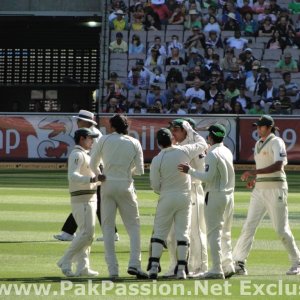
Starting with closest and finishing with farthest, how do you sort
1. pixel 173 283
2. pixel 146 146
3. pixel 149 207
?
1. pixel 173 283
2. pixel 149 207
3. pixel 146 146

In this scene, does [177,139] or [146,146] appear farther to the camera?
[146,146]

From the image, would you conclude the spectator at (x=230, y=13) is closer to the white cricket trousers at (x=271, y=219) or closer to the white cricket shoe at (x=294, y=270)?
the white cricket trousers at (x=271, y=219)

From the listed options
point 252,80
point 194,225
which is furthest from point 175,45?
point 194,225

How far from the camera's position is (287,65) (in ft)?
124

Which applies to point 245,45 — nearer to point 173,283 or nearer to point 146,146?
point 146,146

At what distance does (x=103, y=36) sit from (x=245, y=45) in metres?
4.92

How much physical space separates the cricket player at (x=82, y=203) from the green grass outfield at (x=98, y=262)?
0.80 ft

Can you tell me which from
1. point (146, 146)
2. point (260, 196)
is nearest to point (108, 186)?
point (260, 196)

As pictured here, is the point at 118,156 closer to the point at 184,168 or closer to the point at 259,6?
the point at 184,168

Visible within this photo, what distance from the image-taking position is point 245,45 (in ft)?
126

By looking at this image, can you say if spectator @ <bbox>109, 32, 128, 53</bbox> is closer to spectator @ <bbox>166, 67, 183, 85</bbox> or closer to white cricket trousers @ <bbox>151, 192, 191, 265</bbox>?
spectator @ <bbox>166, 67, 183, 85</bbox>

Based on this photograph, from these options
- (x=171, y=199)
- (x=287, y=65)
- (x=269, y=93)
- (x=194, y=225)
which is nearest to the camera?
(x=171, y=199)

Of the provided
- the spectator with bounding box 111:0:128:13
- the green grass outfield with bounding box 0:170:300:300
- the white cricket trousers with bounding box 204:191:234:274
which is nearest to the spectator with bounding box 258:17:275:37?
the spectator with bounding box 111:0:128:13

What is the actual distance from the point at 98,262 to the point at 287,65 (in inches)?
926
